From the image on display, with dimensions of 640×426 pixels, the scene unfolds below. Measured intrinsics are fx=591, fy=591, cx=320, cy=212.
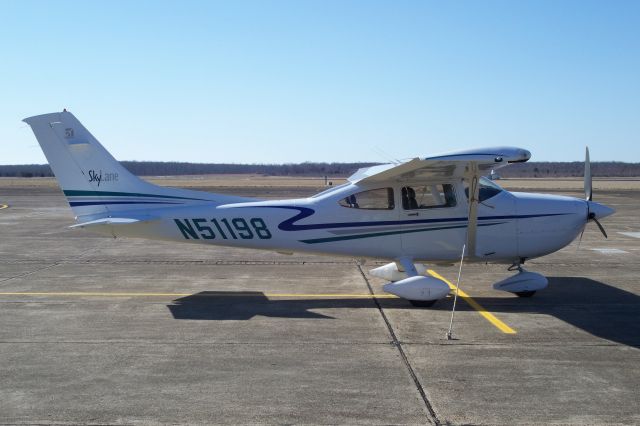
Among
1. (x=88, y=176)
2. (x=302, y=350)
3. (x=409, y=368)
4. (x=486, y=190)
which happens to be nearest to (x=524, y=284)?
(x=486, y=190)

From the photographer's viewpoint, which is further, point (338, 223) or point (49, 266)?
point (49, 266)

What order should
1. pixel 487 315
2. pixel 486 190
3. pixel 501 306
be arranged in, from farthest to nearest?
pixel 486 190 → pixel 501 306 → pixel 487 315

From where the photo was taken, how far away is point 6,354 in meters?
6.66

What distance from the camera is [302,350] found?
6.85 meters

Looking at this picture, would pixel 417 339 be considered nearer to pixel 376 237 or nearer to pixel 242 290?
pixel 376 237

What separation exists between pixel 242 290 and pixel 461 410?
19.6 feet

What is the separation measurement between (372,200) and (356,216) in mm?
382

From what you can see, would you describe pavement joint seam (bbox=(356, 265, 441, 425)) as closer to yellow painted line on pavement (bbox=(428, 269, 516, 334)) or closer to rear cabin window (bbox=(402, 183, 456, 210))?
yellow painted line on pavement (bbox=(428, 269, 516, 334))

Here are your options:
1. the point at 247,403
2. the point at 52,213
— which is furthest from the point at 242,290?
the point at 52,213

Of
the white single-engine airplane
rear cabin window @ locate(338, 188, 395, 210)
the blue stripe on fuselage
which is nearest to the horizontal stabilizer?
the white single-engine airplane

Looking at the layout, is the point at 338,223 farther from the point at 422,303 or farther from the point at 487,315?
the point at 487,315

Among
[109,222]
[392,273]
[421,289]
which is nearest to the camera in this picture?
[421,289]

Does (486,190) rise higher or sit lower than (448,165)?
lower

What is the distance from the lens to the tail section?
970cm
